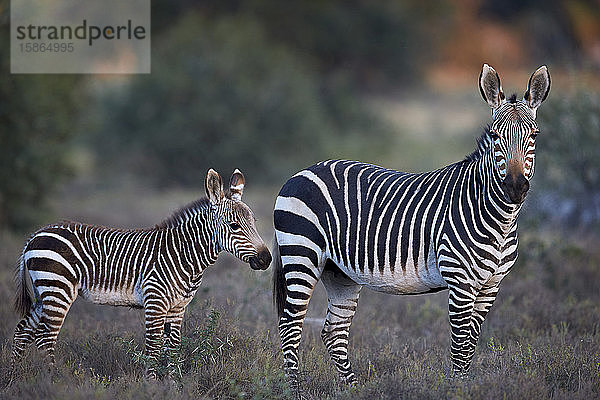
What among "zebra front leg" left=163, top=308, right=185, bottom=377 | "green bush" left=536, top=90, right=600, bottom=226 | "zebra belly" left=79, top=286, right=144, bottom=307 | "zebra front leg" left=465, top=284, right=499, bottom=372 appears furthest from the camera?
"green bush" left=536, top=90, right=600, bottom=226

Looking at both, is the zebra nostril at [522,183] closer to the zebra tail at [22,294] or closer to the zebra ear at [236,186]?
the zebra ear at [236,186]

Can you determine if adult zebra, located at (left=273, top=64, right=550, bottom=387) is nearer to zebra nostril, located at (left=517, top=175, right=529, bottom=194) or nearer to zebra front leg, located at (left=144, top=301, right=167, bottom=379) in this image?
zebra nostril, located at (left=517, top=175, right=529, bottom=194)

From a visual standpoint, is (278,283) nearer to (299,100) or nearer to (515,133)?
(515,133)

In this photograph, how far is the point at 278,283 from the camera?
21.4 feet

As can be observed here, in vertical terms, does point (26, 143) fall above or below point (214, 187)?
above

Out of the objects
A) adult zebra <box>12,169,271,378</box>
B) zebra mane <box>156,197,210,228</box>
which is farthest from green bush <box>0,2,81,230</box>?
zebra mane <box>156,197,210,228</box>

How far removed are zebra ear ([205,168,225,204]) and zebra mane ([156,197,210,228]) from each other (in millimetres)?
114

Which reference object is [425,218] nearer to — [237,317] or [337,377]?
[337,377]

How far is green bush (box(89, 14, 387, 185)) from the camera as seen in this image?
74.0 feet

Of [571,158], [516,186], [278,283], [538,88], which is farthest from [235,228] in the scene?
[571,158]

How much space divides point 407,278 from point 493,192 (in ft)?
3.28

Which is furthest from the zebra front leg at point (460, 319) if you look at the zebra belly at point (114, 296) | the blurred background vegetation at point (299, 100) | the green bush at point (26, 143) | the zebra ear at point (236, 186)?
the green bush at point (26, 143)

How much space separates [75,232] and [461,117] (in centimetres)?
3035

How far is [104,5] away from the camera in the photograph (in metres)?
20.8
